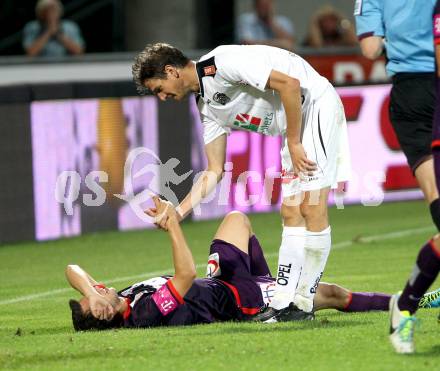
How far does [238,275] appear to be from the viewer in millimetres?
7988

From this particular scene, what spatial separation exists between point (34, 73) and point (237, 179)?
299cm

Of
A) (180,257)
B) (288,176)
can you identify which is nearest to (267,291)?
(288,176)

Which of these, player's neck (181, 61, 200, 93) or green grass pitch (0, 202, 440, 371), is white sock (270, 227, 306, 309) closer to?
green grass pitch (0, 202, 440, 371)

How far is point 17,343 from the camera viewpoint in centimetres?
752

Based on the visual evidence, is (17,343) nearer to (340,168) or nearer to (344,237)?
(340,168)

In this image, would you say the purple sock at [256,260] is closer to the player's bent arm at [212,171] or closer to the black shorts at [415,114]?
the player's bent arm at [212,171]

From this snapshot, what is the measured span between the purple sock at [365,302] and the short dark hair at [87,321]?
1.47 m

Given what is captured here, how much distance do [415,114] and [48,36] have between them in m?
9.46

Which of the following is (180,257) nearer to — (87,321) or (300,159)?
(87,321)

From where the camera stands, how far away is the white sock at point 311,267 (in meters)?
7.83

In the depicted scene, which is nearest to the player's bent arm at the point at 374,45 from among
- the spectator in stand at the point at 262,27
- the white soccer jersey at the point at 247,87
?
the white soccer jersey at the point at 247,87

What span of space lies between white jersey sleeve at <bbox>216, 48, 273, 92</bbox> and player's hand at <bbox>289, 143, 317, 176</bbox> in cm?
39

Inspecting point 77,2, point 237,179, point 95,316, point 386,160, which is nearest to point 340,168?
point 95,316

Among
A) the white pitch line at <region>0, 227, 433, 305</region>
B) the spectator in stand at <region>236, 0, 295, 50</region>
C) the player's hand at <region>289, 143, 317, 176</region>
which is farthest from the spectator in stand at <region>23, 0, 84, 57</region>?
the player's hand at <region>289, 143, 317, 176</region>
